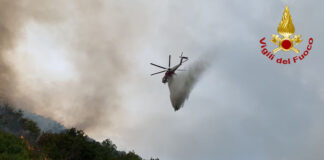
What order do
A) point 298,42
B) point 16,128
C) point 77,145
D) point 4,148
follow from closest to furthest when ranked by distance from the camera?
1. point 298,42
2. point 4,148
3. point 77,145
4. point 16,128

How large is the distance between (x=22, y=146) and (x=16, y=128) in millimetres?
78720

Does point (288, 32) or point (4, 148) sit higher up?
point (288, 32)

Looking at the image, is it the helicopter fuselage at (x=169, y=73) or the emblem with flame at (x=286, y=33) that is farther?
the helicopter fuselage at (x=169, y=73)

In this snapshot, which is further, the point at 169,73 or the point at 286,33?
the point at 169,73

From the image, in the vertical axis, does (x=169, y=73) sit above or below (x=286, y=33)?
above

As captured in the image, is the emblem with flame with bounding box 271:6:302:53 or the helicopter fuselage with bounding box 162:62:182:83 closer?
the emblem with flame with bounding box 271:6:302:53

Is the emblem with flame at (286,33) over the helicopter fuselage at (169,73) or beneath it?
beneath

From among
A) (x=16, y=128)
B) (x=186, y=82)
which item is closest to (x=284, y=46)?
(x=186, y=82)

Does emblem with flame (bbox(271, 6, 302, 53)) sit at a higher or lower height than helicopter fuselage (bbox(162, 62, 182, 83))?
lower

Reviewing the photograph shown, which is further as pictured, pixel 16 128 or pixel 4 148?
pixel 16 128

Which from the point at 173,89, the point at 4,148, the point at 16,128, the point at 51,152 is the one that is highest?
the point at 16,128

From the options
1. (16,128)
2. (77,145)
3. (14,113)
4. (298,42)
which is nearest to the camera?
(298,42)

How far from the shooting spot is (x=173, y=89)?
78188mm

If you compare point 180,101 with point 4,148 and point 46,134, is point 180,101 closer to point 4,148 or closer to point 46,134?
point 4,148
